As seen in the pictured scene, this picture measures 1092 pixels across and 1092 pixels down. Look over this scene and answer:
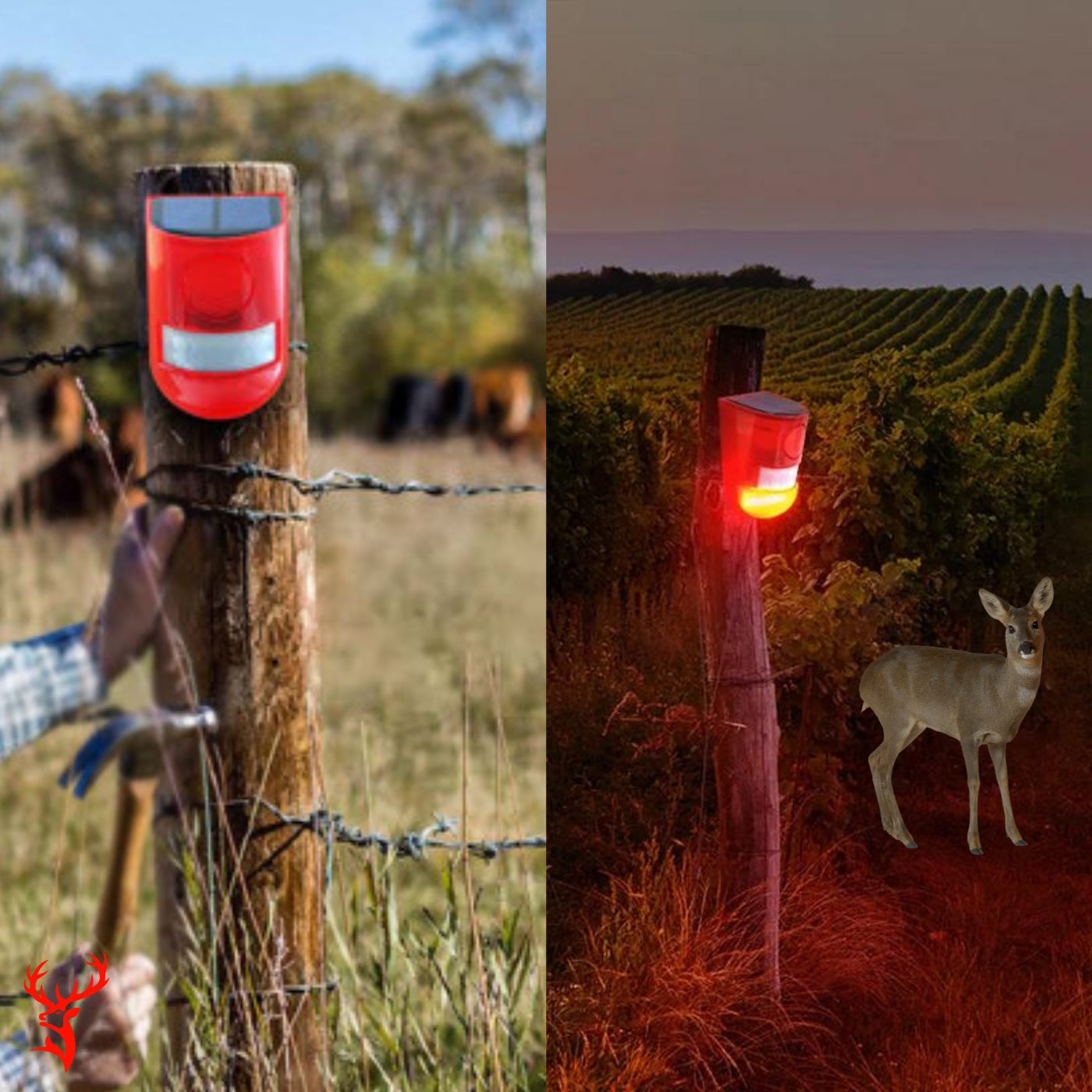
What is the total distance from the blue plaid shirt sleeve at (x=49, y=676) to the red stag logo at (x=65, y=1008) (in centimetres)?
42

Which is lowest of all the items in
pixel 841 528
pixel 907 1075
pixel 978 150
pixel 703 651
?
pixel 907 1075

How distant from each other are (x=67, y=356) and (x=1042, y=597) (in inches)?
62.1

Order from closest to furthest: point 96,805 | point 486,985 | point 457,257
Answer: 1. point 486,985
2. point 96,805
3. point 457,257

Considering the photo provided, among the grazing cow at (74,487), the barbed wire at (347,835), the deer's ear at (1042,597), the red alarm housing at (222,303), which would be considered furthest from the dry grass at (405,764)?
the deer's ear at (1042,597)

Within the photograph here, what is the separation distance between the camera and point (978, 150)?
9.55ft

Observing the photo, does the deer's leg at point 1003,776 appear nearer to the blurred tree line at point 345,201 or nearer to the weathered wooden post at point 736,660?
the weathered wooden post at point 736,660

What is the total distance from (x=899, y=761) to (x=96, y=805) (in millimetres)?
3109

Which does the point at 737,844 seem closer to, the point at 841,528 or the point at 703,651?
the point at 703,651

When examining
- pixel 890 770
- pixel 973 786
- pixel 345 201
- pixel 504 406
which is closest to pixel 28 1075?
pixel 890 770

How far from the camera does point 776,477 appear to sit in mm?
2902

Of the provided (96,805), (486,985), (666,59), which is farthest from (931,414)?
(96,805)

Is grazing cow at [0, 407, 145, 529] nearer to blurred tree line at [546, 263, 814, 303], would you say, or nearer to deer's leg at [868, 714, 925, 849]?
blurred tree line at [546, 263, 814, 303]

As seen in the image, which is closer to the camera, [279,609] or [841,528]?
[279,609]

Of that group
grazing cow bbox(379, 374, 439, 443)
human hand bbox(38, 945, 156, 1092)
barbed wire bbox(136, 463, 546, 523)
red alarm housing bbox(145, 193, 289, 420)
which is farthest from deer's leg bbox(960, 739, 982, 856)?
grazing cow bbox(379, 374, 439, 443)
